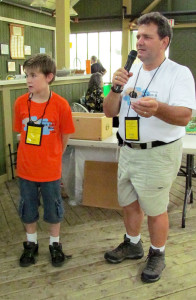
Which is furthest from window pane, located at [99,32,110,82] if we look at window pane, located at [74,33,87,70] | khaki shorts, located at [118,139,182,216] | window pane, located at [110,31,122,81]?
khaki shorts, located at [118,139,182,216]

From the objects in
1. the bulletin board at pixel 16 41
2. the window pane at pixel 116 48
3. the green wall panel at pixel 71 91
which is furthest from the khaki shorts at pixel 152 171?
the window pane at pixel 116 48

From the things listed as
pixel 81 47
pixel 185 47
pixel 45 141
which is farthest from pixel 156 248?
pixel 81 47

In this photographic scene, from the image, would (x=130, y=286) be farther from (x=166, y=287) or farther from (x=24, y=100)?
(x=24, y=100)

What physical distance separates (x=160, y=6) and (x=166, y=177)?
29.7 ft

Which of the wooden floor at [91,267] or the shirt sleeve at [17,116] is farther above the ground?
the shirt sleeve at [17,116]

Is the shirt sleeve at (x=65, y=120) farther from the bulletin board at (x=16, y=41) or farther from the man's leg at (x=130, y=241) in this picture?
the bulletin board at (x=16, y=41)

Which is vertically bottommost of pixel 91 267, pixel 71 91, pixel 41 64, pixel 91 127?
pixel 91 267

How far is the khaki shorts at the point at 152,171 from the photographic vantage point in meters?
1.75

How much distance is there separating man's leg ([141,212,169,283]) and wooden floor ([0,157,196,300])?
0.05m

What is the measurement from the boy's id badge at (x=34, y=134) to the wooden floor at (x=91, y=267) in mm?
825

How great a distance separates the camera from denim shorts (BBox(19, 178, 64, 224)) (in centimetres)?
194

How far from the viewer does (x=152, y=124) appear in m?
1.68

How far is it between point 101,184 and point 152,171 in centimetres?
122

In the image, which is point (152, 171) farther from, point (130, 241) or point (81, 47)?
point (81, 47)
